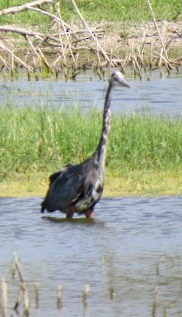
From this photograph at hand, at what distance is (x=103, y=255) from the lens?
28.6ft

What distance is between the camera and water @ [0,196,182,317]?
7.39 meters

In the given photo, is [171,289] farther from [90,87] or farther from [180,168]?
[90,87]

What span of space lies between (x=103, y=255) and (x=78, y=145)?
A: 3440mm

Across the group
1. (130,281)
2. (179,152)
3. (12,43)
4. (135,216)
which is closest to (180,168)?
(179,152)

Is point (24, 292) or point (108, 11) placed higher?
point (108, 11)

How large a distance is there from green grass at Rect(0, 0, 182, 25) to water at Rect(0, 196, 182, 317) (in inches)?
613

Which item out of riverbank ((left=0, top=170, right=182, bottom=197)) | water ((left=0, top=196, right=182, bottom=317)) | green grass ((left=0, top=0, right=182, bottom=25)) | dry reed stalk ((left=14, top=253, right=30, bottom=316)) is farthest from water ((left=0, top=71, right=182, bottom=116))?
dry reed stalk ((left=14, top=253, right=30, bottom=316))

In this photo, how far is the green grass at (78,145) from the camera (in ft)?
38.5

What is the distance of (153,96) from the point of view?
A: 1941cm

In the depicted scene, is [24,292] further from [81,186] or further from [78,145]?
[78,145]

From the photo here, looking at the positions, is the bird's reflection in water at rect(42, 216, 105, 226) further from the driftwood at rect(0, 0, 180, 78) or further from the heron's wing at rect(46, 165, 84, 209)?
the driftwood at rect(0, 0, 180, 78)

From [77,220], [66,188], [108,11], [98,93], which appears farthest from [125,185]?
[108,11]

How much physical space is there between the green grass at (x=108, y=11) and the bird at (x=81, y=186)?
15633mm

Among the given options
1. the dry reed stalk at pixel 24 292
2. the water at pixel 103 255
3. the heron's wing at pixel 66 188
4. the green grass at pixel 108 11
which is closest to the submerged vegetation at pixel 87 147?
the water at pixel 103 255
